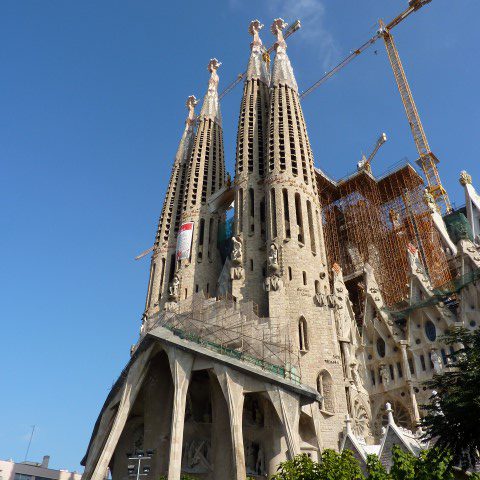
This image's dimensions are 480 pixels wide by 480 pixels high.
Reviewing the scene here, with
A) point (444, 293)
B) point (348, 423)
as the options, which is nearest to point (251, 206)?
point (444, 293)

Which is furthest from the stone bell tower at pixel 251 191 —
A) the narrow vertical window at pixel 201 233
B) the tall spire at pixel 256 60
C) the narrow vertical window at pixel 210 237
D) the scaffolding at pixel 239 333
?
the narrow vertical window at pixel 201 233

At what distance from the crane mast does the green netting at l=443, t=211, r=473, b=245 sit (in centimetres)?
471

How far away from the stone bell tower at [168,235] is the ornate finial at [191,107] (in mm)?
3533

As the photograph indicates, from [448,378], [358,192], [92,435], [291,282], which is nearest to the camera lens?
[448,378]

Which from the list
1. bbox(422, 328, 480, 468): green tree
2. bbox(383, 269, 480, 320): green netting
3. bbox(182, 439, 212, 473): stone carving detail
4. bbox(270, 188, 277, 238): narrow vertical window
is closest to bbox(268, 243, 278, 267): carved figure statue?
bbox(270, 188, 277, 238): narrow vertical window

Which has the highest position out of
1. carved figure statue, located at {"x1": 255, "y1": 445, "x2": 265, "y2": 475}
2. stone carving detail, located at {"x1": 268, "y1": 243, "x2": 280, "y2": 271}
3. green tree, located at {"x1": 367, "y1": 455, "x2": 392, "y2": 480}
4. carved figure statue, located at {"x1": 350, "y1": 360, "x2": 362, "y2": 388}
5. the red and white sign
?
the red and white sign

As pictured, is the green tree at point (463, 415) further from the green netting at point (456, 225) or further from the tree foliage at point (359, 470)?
the green netting at point (456, 225)

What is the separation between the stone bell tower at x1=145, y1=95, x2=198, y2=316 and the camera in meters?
37.5

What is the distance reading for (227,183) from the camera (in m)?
42.7

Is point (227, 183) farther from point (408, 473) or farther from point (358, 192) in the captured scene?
Answer: point (408, 473)

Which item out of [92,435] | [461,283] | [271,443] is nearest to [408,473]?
[271,443]

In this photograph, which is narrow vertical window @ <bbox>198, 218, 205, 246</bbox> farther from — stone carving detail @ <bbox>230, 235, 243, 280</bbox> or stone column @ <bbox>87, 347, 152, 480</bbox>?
stone column @ <bbox>87, 347, 152, 480</bbox>

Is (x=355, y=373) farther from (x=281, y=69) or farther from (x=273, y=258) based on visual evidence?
(x=281, y=69)

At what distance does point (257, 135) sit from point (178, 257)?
35.0ft
